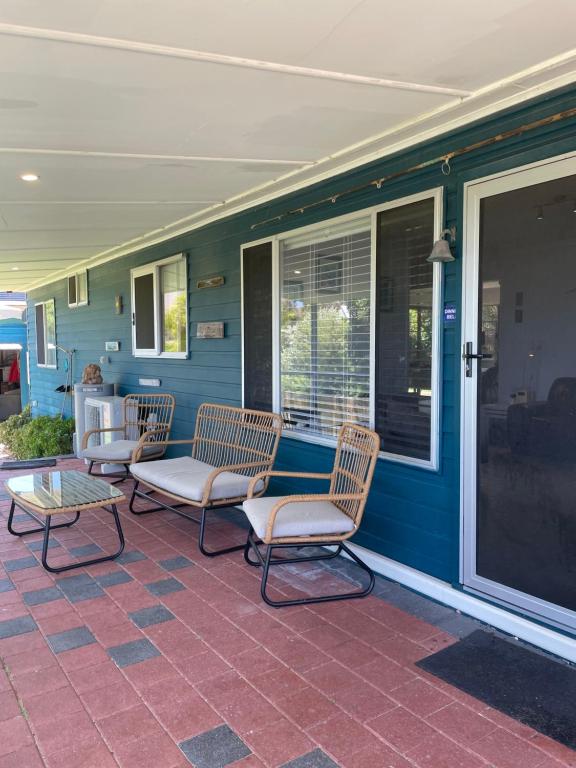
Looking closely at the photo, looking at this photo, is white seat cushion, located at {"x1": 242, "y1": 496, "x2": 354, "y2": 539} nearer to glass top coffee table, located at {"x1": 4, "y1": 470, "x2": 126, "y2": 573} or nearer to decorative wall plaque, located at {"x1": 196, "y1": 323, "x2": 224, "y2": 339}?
glass top coffee table, located at {"x1": 4, "y1": 470, "x2": 126, "y2": 573}

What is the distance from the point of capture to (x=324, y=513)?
3018 mm

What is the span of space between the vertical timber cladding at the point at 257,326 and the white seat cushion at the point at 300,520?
1295 mm

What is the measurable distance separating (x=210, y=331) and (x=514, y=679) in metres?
3.49

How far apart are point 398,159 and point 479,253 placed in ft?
2.59

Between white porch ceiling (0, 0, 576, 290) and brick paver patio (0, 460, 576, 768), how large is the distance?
2.35 metres

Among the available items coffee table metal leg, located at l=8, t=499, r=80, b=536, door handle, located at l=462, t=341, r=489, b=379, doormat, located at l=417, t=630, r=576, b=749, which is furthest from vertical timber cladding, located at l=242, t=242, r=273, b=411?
doormat, located at l=417, t=630, r=576, b=749

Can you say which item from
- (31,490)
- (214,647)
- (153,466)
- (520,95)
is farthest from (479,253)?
(31,490)

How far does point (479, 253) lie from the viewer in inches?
106

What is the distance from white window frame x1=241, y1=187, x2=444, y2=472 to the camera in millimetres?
2889

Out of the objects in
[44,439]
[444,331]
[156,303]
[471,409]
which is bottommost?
[44,439]

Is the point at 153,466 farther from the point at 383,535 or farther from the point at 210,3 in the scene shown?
the point at 210,3

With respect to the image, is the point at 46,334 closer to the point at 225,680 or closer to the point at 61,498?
the point at 61,498

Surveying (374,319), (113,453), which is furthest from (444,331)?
(113,453)

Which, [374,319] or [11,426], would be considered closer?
[374,319]
